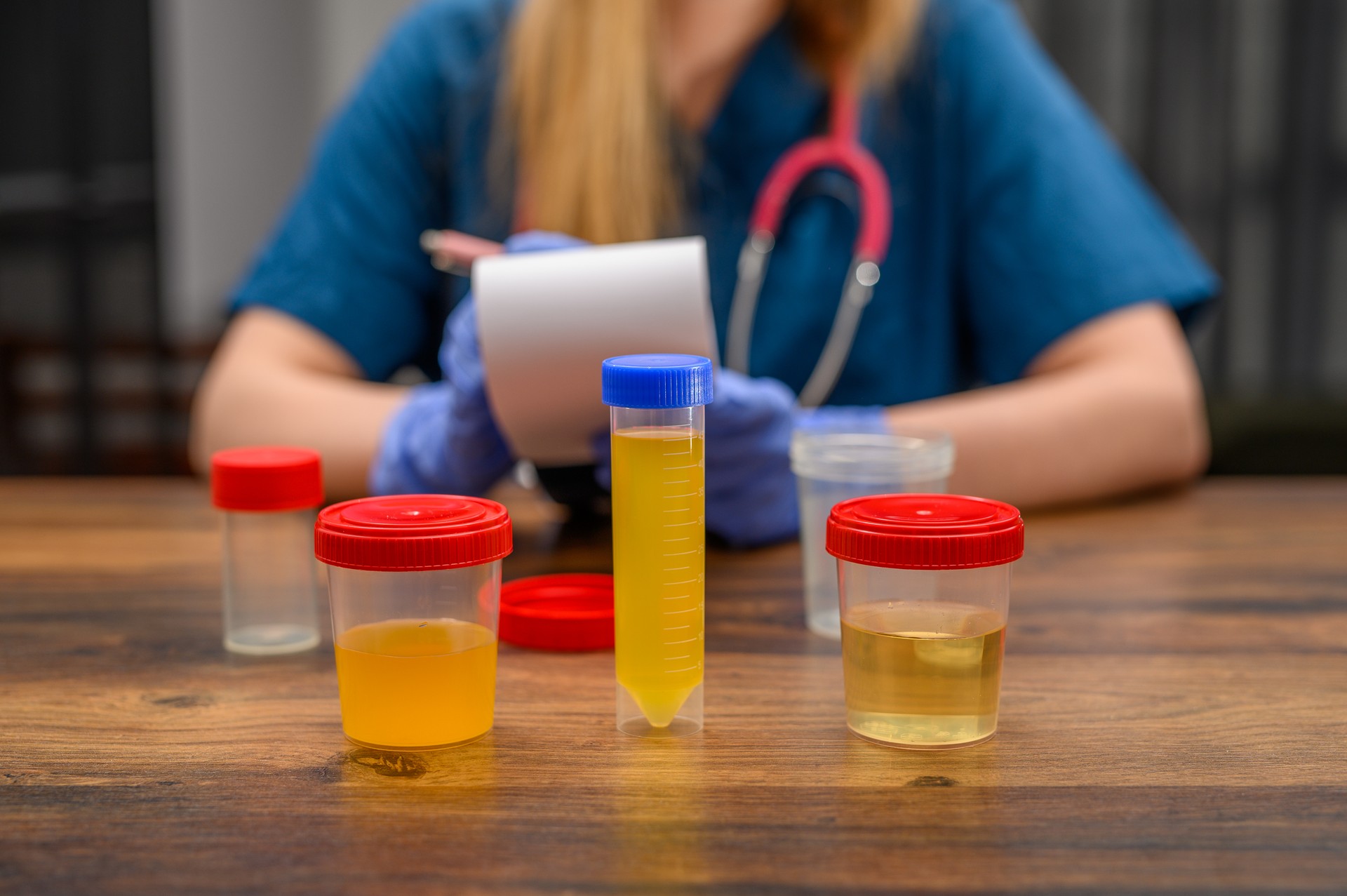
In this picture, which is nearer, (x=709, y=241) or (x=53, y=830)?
(x=53, y=830)

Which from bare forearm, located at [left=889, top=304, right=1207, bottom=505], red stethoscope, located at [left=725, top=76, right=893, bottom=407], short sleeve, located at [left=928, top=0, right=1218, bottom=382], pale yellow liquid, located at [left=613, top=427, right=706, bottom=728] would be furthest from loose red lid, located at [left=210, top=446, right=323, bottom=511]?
short sleeve, located at [left=928, top=0, right=1218, bottom=382]

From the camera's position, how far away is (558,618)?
0.64m

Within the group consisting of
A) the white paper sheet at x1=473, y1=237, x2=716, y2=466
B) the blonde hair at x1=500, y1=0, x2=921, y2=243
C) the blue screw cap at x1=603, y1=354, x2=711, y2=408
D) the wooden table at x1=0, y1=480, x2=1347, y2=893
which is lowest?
the wooden table at x1=0, y1=480, x2=1347, y2=893

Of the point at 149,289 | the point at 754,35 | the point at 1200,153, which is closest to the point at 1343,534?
the point at 754,35

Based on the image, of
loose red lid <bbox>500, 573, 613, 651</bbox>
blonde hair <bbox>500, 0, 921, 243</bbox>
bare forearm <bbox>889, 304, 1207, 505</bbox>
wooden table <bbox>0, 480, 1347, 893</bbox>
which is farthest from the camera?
blonde hair <bbox>500, 0, 921, 243</bbox>

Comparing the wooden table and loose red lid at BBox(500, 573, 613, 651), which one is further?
loose red lid at BBox(500, 573, 613, 651)

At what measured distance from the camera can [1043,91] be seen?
120cm

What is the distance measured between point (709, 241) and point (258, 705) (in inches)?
30.7

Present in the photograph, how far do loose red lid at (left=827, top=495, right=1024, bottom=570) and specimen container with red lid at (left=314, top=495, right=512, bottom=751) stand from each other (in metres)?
0.14

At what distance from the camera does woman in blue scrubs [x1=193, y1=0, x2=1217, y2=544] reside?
3.52 feet

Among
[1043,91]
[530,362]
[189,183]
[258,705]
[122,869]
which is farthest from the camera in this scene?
[189,183]

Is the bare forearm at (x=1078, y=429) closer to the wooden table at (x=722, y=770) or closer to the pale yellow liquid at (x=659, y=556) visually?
the wooden table at (x=722, y=770)

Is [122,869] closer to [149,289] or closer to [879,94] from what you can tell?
[879,94]

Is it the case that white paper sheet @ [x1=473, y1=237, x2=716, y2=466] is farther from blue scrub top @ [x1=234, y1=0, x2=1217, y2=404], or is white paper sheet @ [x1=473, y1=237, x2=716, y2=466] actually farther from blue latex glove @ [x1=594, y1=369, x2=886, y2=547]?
blue scrub top @ [x1=234, y1=0, x2=1217, y2=404]
